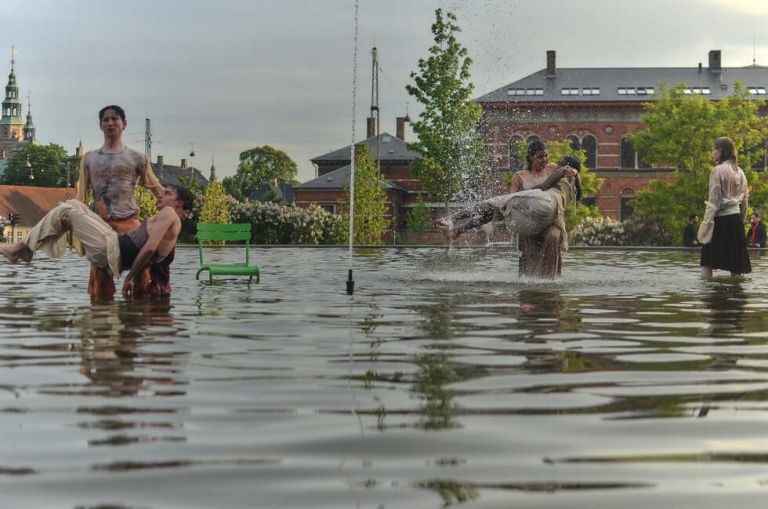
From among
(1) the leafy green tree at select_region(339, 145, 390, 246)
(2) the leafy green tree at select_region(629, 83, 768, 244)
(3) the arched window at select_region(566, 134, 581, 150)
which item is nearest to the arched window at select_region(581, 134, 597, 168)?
(3) the arched window at select_region(566, 134, 581, 150)

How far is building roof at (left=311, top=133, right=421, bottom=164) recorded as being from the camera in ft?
253

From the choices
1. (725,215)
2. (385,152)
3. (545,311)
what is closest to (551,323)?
(545,311)

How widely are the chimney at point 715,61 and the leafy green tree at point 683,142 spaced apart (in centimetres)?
2028

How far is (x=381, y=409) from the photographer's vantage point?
16.2 ft

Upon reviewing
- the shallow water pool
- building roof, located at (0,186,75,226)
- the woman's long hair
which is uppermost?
building roof, located at (0,186,75,226)

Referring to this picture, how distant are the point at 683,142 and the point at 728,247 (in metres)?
36.6

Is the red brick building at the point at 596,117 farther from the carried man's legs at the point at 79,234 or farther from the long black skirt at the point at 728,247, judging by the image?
the carried man's legs at the point at 79,234

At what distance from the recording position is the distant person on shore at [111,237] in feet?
36.7

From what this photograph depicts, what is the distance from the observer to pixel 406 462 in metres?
3.87

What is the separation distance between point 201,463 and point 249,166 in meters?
117

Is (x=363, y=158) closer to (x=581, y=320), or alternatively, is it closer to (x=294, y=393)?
(x=581, y=320)

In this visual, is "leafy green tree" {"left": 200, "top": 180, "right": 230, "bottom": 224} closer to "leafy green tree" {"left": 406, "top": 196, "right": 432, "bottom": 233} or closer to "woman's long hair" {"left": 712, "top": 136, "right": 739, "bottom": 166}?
"leafy green tree" {"left": 406, "top": 196, "right": 432, "bottom": 233}

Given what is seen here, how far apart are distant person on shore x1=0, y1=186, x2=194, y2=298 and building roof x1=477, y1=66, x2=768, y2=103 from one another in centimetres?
5931

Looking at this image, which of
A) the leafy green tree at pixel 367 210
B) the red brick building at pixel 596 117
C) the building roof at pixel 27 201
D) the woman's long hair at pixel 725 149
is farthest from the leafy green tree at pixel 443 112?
the building roof at pixel 27 201
